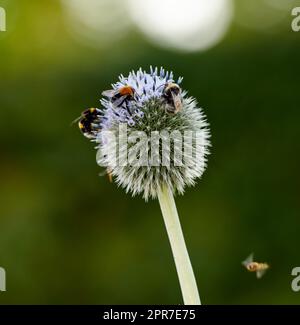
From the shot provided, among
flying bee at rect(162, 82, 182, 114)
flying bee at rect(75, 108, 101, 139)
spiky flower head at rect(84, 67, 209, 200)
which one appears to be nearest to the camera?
flying bee at rect(162, 82, 182, 114)

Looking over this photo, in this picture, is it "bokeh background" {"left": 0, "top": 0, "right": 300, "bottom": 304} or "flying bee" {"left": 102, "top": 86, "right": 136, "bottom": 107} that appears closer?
"flying bee" {"left": 102, "top": 86, "right": 136, "bottom": 107}

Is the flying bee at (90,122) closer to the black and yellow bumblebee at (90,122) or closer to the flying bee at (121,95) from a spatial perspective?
the black and yellow bumblebee at (90,122)

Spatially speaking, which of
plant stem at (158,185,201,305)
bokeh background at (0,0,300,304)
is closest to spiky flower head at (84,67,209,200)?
plant stem at (158,185,201,305)

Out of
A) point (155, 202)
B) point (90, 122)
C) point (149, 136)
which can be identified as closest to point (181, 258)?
point (149, 136)

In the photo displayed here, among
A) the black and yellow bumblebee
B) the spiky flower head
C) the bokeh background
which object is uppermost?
the bokeh background

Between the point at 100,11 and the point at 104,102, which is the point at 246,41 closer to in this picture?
the point at 100,11

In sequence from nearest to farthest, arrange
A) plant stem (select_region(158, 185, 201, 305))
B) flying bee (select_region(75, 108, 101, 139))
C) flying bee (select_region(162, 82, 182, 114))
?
1. plant stem (select_region(158, 185, 201, 305))
2. flying bee (select_region(162, 82, 182, 114))
3. flying bee (select_region(75, 108, 101, 139))

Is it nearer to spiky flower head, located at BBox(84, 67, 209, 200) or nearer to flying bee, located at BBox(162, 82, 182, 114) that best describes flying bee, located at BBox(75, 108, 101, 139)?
spiky flower head, located at BBox(84, 67, 209, 200)
